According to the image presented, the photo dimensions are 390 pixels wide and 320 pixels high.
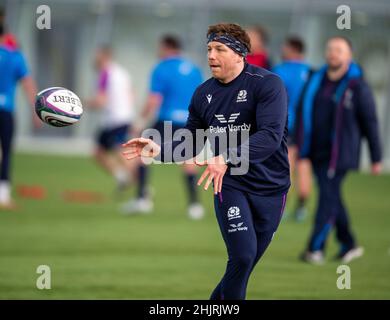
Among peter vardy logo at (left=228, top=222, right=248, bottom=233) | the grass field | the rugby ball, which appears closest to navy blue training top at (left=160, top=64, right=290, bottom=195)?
peter vardy logo at (left=228, top=222, right=248, bottom=233)

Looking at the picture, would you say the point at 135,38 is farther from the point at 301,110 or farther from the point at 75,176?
the point at 301,110

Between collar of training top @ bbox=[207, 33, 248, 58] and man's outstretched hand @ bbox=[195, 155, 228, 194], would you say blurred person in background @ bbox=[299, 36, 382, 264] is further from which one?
man's outstretched hand @ bbox=[195, 155, 228, 194]

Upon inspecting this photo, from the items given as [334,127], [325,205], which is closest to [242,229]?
[325,205]

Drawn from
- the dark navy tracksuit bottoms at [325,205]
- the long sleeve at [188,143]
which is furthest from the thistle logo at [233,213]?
the dark navy tracksuit bottoms at [325,205]

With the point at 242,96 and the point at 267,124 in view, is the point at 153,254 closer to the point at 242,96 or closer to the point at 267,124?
the point at 242,96

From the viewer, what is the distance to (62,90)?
8266 millimetres

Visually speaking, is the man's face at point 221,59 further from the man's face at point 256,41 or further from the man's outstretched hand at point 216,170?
the man's face at point 256,41

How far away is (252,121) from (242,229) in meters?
0.88

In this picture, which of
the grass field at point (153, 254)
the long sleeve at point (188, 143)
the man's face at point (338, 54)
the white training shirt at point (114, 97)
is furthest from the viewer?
the white training shirt at point (114, 97)

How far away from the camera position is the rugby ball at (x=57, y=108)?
26.7ft

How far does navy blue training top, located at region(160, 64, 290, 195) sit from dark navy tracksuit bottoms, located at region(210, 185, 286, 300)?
0.09m

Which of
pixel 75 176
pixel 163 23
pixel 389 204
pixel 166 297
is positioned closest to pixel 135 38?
pixel 163 23

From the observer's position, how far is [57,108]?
812cm

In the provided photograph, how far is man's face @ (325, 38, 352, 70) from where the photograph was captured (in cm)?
1091
